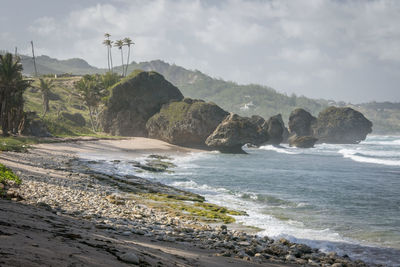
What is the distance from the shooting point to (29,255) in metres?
4.30

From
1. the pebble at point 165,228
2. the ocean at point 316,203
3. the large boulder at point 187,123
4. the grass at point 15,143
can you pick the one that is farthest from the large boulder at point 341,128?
the pebble at point 165,228

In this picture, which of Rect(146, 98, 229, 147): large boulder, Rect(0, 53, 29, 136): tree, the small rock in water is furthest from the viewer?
Rect(146, 98, 229, 147): large boulder

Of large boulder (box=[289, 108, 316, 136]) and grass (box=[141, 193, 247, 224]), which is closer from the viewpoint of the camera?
grass (box=[141, 193, 247, 224])

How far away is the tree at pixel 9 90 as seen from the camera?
124 ft

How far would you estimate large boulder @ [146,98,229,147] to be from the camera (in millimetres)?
57938

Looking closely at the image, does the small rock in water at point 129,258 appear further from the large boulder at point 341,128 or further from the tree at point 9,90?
the large boulder at point 341,128

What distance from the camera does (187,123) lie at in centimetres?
5778

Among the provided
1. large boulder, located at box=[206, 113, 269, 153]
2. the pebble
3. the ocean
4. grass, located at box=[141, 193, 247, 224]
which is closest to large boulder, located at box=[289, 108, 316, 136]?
large boulder, located at box=[206, 113, 269, 153]

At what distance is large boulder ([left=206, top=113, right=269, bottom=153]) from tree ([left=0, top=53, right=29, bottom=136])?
28.4 meters

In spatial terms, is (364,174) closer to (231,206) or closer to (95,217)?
(231,206)

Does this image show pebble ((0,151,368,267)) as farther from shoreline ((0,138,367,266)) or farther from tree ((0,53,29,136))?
tree ((0,53,29,136))

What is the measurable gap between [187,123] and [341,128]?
2997 inches

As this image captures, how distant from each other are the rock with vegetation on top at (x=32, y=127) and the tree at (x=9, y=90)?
237 cm

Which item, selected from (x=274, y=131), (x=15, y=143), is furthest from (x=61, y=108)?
(x=274, y=131)
